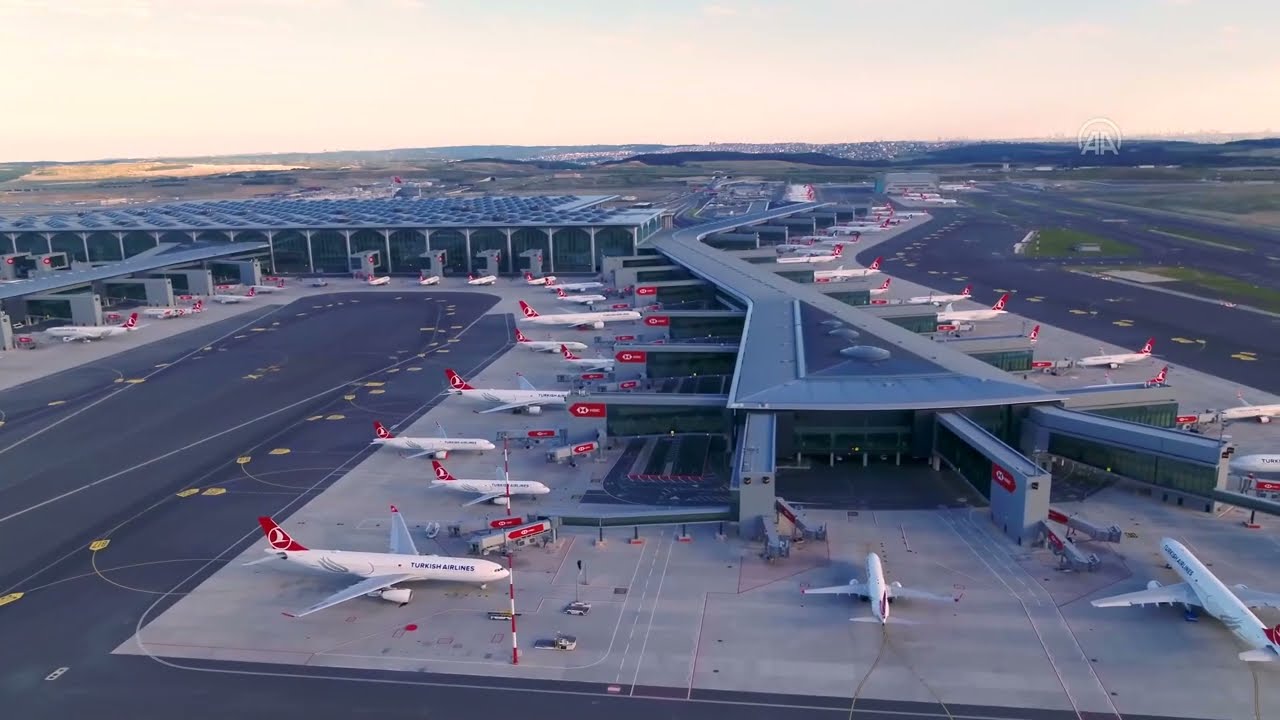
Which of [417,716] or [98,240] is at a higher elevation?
[98,240]

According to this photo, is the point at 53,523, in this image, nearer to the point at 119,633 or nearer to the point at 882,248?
the point at 119,633

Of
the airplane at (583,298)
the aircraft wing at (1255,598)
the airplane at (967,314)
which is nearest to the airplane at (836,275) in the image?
the airplane at (967,314)

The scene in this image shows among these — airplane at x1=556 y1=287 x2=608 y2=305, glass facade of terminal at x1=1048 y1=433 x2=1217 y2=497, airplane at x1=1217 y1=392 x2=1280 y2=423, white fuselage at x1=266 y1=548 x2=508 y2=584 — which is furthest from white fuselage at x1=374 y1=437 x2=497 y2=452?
airplane at x1=1217 y1=392 x2=1280 y2=423

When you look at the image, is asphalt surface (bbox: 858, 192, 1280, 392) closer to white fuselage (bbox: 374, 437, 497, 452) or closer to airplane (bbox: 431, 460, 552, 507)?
airplane (bbox: 431, 460, 552, 507)

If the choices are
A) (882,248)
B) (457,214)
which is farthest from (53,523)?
(882,248)

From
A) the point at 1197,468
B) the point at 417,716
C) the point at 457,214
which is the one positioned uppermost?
the point at 457,214

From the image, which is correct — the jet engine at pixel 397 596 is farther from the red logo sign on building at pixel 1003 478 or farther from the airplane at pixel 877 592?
the red logo sign on building at pixel 1003 478
